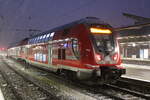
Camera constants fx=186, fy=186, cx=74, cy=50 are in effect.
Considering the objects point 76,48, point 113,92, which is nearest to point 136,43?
point 76,48

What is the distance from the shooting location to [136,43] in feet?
68.3

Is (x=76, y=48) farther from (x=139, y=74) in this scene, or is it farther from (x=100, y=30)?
(x=139, y=74)

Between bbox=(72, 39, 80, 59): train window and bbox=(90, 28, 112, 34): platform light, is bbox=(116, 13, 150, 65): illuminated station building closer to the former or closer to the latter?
bbox=(90, 28, 112, 34): platform light

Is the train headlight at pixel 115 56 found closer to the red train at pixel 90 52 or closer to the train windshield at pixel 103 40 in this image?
the red train at pixel 90 52

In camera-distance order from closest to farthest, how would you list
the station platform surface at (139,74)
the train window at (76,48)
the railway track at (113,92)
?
the railway track at (113,92)
the train window at (76,48)
the station platform surface at (139,74)

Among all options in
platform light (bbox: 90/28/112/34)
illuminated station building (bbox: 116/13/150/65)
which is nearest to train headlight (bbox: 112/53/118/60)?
platform light (bbox: 90/28/112/34)

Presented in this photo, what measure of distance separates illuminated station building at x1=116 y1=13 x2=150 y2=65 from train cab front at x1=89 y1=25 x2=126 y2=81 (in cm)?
1119

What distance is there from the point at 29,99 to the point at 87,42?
3.44 meters

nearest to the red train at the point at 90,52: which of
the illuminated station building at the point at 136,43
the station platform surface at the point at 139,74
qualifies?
the station platform surface at the point at 139,74

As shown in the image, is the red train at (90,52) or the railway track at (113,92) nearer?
the railway track at (113,92)

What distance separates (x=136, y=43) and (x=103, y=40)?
43.8 feet

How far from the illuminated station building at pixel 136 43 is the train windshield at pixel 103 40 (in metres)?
11.1

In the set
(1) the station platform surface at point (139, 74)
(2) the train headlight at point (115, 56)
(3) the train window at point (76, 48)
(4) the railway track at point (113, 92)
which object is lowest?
(4) the railway track at point (113, 92)

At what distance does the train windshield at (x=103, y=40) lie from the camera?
8.41 metres
